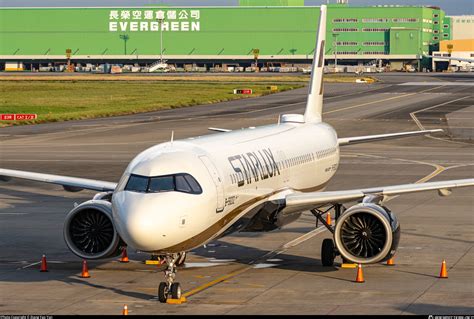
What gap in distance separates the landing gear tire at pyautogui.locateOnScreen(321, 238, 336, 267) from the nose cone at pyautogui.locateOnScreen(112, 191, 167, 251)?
7.94 meters

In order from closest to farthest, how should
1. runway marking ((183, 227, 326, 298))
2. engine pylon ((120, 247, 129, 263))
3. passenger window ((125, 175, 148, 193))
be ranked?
1. passenger window ((125, 175, 148, 193))
2. runway marking ((183, 227, 326, 298))
3. engine pylon ((120, 247, 129, 263))

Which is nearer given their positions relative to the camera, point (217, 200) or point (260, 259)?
point (217, 200)

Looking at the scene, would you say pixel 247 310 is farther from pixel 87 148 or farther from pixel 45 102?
pixel 45 102

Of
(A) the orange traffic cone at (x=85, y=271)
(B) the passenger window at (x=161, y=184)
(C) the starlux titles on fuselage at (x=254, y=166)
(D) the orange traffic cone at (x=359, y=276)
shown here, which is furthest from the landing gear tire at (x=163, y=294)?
(D) the orange traffic cone at (x=359, y=276)

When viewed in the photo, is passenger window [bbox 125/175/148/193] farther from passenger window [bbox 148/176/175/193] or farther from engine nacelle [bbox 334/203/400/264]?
engine nacelle [bbox 334/203/400/264]

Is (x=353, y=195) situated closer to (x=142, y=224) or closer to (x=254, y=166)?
(x=254, y=166)

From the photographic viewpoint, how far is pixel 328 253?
31938 millimetres

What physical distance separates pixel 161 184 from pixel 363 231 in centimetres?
731

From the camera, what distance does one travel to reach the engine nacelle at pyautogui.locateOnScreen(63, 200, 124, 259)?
100 feet

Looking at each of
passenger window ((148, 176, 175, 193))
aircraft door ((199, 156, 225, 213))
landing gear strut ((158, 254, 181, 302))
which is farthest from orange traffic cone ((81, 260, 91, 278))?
passenger window ((148, 176, 175, 193))

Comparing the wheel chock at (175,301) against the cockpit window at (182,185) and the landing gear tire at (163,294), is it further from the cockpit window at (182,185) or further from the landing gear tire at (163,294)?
the cockpit window at (182,185)

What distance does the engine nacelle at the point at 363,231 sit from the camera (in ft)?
99.5

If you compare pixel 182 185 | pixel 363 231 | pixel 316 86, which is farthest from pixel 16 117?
pixel 182 185

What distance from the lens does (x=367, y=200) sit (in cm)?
3139
